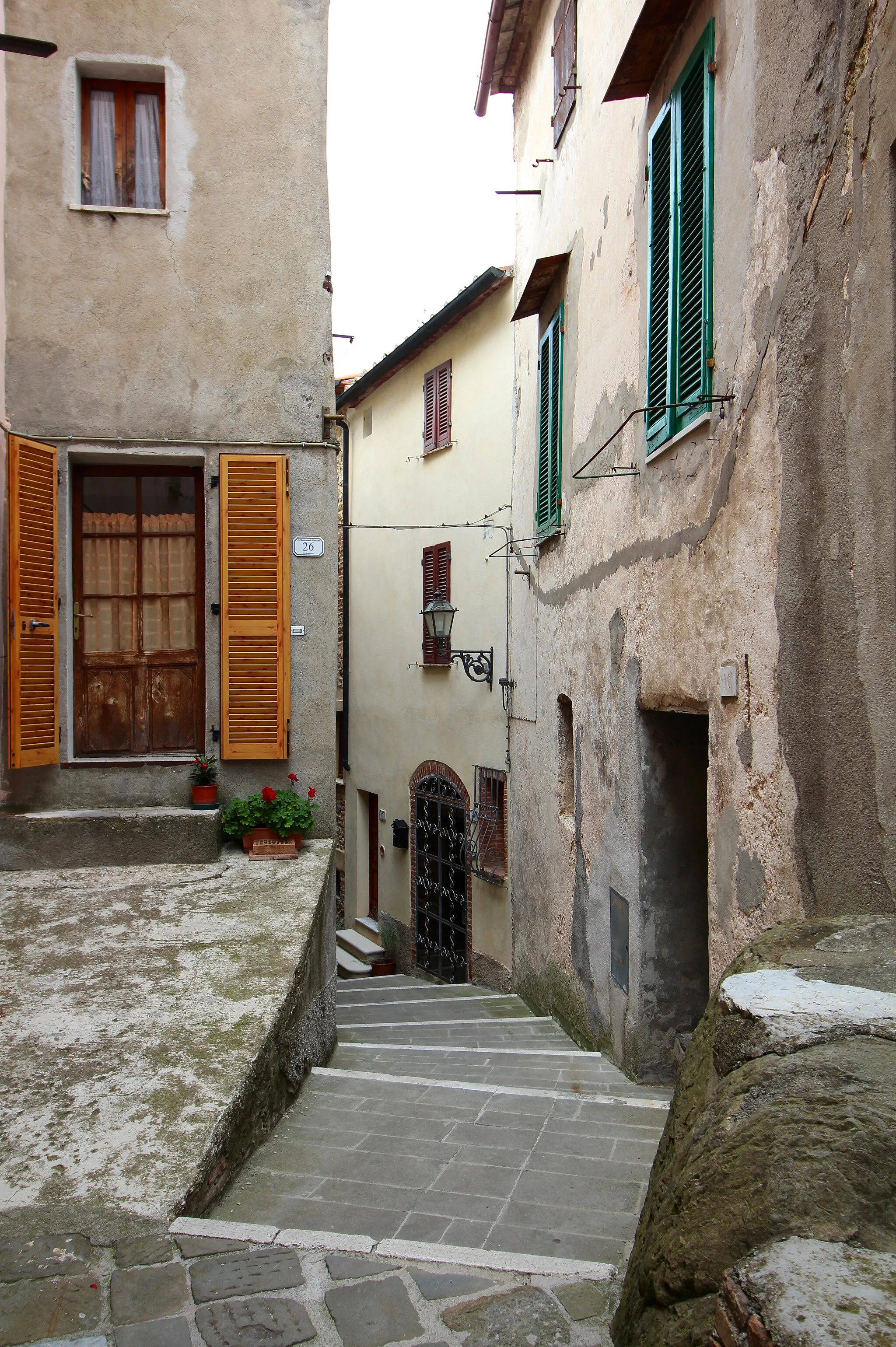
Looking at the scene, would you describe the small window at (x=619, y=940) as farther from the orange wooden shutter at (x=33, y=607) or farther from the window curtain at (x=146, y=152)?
the window curtain at (x=146, y=152)

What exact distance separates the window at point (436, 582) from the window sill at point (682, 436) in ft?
27.8

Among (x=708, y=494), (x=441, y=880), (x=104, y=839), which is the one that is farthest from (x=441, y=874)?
(x=708, y=494)

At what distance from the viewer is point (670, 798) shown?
5.99 metres

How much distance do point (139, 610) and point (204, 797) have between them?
1.59 meters

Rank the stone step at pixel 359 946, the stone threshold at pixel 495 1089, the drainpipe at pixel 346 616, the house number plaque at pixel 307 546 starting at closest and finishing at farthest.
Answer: the stone threshold at pixel 495 1089 → the house number plaque at pixel 307 546 → the stone step at pixel 359 946 → the drainpipe at pixel 346 616

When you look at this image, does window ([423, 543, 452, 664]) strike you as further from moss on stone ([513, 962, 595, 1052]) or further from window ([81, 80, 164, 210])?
window ([81, 80, 164, 210])

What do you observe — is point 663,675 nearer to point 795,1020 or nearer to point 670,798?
point 670,798

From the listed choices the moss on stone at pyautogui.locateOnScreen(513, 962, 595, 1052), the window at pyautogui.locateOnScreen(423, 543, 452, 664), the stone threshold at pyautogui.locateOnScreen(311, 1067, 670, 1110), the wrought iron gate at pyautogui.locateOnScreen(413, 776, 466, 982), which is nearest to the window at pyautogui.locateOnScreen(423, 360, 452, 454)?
the window at pyautogui.locateOnScreen(423, 543, 452, 664)

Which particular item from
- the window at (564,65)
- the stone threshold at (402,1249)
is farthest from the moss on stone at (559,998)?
the window at (564,65)

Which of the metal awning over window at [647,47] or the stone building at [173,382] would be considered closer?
the metal awning over window at [647,47]

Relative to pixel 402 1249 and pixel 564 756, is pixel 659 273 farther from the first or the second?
pixel 402 1249

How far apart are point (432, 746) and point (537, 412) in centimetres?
599

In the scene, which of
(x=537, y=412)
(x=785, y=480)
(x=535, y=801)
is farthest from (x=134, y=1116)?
(x=537, y=412)

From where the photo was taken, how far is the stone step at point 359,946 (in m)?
16.2
